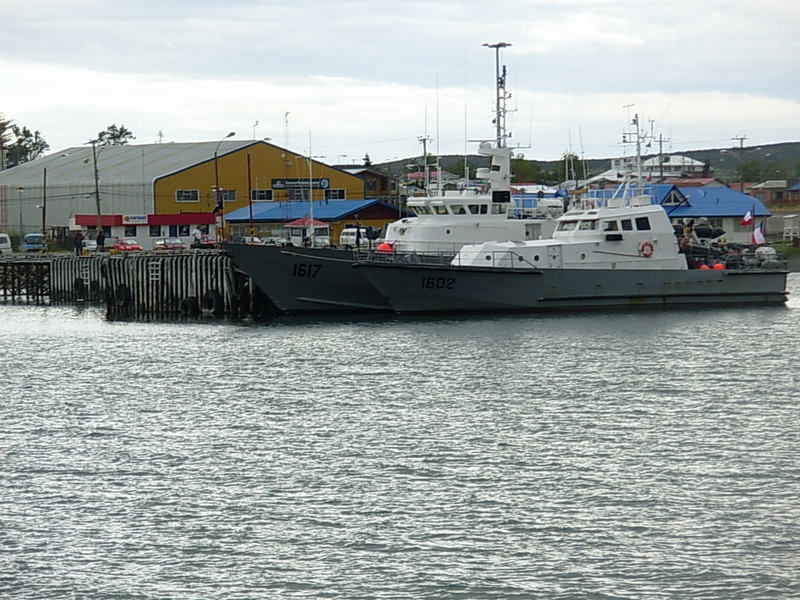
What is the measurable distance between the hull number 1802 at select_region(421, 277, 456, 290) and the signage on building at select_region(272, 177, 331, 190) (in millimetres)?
44544

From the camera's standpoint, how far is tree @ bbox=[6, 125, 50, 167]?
6368 inches

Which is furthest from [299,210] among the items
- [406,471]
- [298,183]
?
[406,471]

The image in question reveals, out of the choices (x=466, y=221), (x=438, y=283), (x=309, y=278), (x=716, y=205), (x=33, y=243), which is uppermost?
(x=716, y=205)

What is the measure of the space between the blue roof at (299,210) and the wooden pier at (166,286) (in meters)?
21.5

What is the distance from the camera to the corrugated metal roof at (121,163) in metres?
92.3

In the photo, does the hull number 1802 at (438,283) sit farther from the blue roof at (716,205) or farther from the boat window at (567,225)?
the blue roof at (716,205)

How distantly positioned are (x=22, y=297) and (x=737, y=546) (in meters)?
60.6

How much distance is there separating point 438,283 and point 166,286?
43.5 ft

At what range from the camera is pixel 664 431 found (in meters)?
27.2

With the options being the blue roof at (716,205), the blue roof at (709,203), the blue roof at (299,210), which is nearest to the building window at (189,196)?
the blue roof at (299,210)

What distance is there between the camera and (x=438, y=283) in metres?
48.3

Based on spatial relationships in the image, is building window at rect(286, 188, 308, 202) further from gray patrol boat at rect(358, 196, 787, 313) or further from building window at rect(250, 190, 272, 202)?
gray patrol boat at rect(358, 196, 787, 313)

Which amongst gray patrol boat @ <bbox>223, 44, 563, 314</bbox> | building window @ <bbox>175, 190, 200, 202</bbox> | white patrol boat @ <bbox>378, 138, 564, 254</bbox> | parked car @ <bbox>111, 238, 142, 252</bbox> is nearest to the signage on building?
building window @ <bbox>175, 190, 200, 202</bbox>

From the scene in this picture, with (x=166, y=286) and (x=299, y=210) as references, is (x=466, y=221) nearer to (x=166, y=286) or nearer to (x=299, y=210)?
(x=166, y=286)
